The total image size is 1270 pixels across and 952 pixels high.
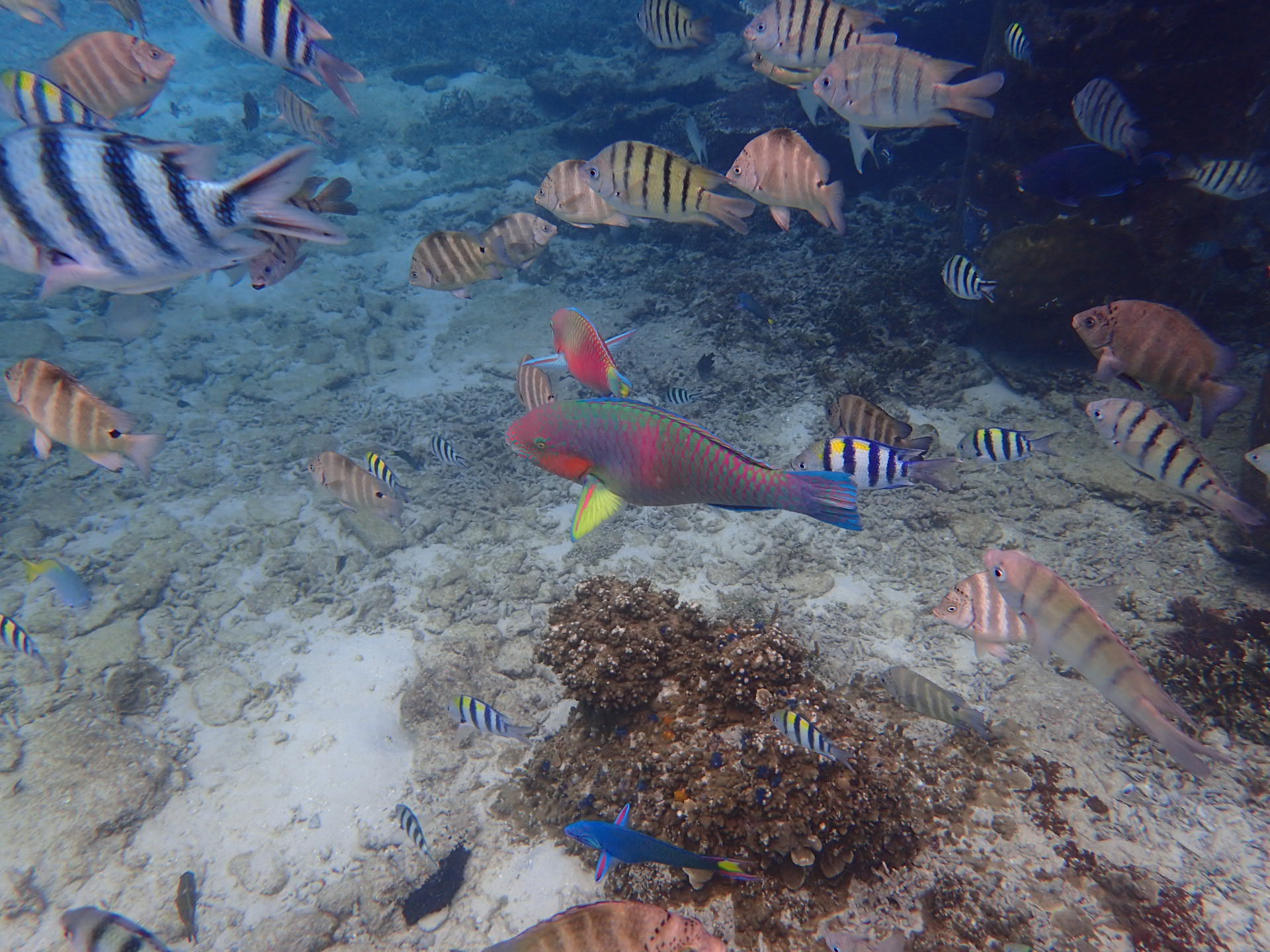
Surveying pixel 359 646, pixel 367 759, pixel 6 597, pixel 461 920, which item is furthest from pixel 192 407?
pixel 461 920

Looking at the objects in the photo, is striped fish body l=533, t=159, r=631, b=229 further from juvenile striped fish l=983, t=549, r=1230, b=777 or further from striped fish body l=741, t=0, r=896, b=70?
juvenile striped fish l=983, t=549, r=1230, b=777

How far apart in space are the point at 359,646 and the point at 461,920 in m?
2.89

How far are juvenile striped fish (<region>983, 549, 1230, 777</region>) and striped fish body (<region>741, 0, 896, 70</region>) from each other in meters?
3.72

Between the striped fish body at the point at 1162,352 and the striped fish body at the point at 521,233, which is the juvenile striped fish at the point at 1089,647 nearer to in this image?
the striped fish body at the point at 1162,352

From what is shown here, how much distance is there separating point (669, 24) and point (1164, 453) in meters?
6.90

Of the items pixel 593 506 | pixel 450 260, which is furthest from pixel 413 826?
pixel 450 260

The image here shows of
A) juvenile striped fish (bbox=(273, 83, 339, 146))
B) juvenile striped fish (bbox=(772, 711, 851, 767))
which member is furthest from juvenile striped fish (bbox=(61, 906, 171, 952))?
juvenile striped fish (bbox=(273, 83, 339, 146))

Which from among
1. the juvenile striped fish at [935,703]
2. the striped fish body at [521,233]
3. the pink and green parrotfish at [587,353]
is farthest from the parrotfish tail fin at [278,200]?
the striped fish body at [521,233]

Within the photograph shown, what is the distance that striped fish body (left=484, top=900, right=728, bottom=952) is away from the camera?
1.88m

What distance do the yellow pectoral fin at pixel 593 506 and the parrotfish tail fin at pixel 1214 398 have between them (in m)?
4.13

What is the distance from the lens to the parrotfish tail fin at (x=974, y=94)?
3410 millimetres

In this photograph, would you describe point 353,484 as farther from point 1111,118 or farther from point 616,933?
point 1111,118

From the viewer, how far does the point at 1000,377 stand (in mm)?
7148

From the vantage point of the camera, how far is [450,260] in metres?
5.36
